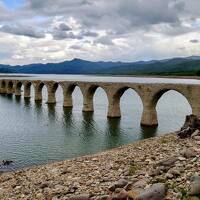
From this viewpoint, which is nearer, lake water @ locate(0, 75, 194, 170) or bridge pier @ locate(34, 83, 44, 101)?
lake water @ locate(0, 75, 194, 170)

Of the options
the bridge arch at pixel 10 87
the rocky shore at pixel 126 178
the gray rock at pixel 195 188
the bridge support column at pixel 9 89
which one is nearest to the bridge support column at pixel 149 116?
the rocky shore at pixel 126 178

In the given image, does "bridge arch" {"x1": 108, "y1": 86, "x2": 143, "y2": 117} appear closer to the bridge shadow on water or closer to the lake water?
the lake water

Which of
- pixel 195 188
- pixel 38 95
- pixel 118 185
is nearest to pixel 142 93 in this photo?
pixel 118 185

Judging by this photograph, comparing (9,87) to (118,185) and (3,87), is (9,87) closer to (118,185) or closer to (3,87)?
(3,87)

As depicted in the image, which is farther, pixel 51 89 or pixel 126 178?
pixel 51 89

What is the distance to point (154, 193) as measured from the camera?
42.3 ft

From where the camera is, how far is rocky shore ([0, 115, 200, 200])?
13.4m

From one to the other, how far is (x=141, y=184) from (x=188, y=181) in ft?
5.63

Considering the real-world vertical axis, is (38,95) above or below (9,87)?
below

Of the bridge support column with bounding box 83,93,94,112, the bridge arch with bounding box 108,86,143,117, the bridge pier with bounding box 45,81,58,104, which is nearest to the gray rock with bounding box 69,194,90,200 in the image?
the bridge arch with bounding box 108,86,143,117

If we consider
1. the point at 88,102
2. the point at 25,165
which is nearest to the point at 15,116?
the point at 88,102

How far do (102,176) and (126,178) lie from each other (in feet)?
5.70

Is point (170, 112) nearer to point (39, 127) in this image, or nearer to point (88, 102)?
point (88, 102)

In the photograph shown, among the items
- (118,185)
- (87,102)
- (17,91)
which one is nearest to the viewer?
(118,185)
